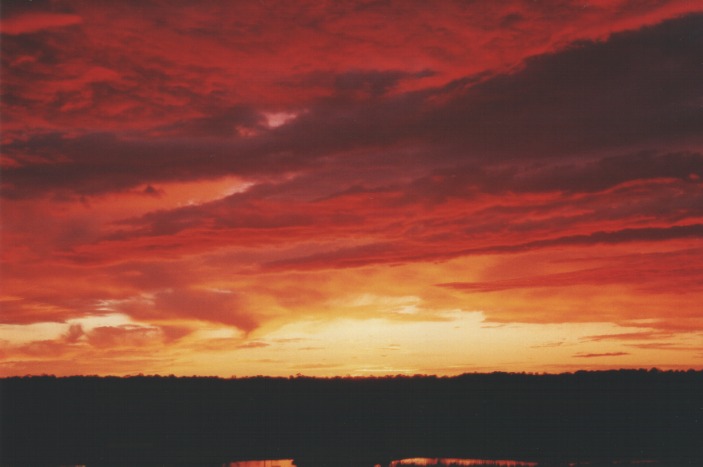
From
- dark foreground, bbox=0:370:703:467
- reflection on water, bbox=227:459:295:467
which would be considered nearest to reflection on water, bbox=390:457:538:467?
dark foreground, bbox=0:370:703:467

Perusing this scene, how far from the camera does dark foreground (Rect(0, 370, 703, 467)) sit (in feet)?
155

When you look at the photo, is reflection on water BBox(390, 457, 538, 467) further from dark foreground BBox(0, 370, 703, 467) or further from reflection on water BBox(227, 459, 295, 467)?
reflection on water BBox(227, 459, 295, 467)

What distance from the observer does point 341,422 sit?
63.9 m

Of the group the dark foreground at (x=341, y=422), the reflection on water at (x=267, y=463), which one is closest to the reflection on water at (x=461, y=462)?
the dark foreground at (x=341, y=422)

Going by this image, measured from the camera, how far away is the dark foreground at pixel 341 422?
4731 cm

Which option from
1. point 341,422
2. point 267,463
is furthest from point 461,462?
point 341,422

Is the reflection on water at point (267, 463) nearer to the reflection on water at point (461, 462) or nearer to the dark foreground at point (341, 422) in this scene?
the dark foreground at point (341, 422)

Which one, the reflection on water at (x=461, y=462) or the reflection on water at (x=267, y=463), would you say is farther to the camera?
the reflection on water at (x=267, y=463)

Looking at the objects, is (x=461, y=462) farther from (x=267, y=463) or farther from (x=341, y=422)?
(x=341, y=422)

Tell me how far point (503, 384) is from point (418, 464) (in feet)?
222

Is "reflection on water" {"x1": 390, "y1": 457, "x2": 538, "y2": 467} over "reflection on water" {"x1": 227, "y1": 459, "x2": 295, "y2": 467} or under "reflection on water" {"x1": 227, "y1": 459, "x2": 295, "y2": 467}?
under

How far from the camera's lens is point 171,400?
81000 mm

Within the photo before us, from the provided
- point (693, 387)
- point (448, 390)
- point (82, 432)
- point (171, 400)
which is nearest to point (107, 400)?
point (171, 400)

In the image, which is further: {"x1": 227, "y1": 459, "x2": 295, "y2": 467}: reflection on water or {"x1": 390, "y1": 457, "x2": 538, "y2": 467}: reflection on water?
{"x1": 227, "y1": 459, "x2": 295, "y2": 467}: reflection on water
